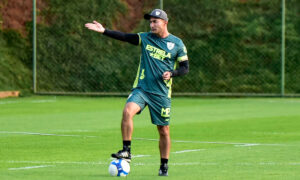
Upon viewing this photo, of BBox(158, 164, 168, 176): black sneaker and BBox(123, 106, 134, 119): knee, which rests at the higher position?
BBox(123, 106, 134, 119): knee

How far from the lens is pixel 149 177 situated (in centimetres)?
1083

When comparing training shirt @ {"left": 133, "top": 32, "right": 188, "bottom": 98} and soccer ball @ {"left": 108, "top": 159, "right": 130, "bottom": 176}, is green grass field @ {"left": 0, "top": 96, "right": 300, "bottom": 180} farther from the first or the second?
training shirt @ {"left": 133, "top": 32, "right": 188, "bottom": 98}

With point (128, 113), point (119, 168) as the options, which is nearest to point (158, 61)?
point (128, 113)

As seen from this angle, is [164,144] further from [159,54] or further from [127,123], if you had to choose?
[159,54]

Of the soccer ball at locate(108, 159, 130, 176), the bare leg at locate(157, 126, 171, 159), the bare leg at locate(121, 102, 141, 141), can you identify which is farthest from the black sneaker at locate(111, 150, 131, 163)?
the bare leg at locate(157, 126, 171, 159)

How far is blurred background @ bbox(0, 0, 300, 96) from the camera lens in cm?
2795

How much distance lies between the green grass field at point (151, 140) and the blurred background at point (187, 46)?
2.28m

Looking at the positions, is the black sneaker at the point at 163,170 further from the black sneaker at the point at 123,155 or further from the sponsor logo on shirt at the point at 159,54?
the sponsor logo on shirt at the point at 159,54

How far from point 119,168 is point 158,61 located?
1.58 m

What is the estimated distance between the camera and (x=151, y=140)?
15594mm

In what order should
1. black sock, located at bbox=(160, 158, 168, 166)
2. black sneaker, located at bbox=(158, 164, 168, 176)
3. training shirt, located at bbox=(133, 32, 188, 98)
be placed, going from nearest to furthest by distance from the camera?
black sneaker, located at bbox=(158, 164, 168, 176) → black sock, located at bbox=(160, 158, 168, 166) → training shirt, located at bbox=(133, 32, 188, 98)

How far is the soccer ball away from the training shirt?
1.11 metres

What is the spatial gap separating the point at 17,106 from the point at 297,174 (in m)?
14.3

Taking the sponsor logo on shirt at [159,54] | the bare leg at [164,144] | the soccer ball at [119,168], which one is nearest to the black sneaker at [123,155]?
the soccer ball at [119,168]
